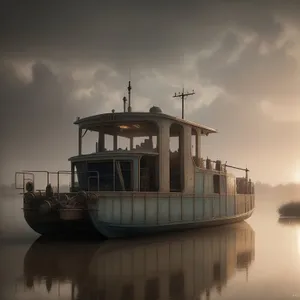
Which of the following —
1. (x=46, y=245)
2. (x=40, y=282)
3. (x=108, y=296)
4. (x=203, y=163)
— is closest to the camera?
(x=108, y=296)

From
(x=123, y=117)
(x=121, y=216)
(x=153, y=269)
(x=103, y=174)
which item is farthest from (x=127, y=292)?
(x=123, y=117)

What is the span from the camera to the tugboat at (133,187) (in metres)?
17.9

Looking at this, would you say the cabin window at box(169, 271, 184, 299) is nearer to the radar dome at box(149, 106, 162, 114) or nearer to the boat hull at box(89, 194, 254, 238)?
the boat hull at box(89, 194, 254, 238)

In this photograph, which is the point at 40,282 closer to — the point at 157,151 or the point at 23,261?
the point at 23,261

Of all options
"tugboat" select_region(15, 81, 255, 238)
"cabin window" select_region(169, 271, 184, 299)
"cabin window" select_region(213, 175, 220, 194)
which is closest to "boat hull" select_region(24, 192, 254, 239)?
"tugboat" select_region(15, 81, 255, 238)

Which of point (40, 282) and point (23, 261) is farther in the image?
point (23, 261)

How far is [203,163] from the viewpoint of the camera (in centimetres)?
2506

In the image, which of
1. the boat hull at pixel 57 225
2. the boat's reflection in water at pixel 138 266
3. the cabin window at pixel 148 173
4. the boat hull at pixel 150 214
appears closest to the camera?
the boat's reflection in water at pixel 138 266

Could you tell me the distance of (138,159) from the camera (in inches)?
771

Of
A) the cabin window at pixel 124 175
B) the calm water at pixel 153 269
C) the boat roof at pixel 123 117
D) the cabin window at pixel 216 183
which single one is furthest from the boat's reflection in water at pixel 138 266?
the cabin window at pixel 216 183

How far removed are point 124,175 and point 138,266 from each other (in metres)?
7.56

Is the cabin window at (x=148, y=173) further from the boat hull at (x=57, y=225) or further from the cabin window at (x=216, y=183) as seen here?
the cabin window at (x=216, y=183)

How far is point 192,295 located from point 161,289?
0.78 metres

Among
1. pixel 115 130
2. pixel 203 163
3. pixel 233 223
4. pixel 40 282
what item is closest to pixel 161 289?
pixel 40 282
